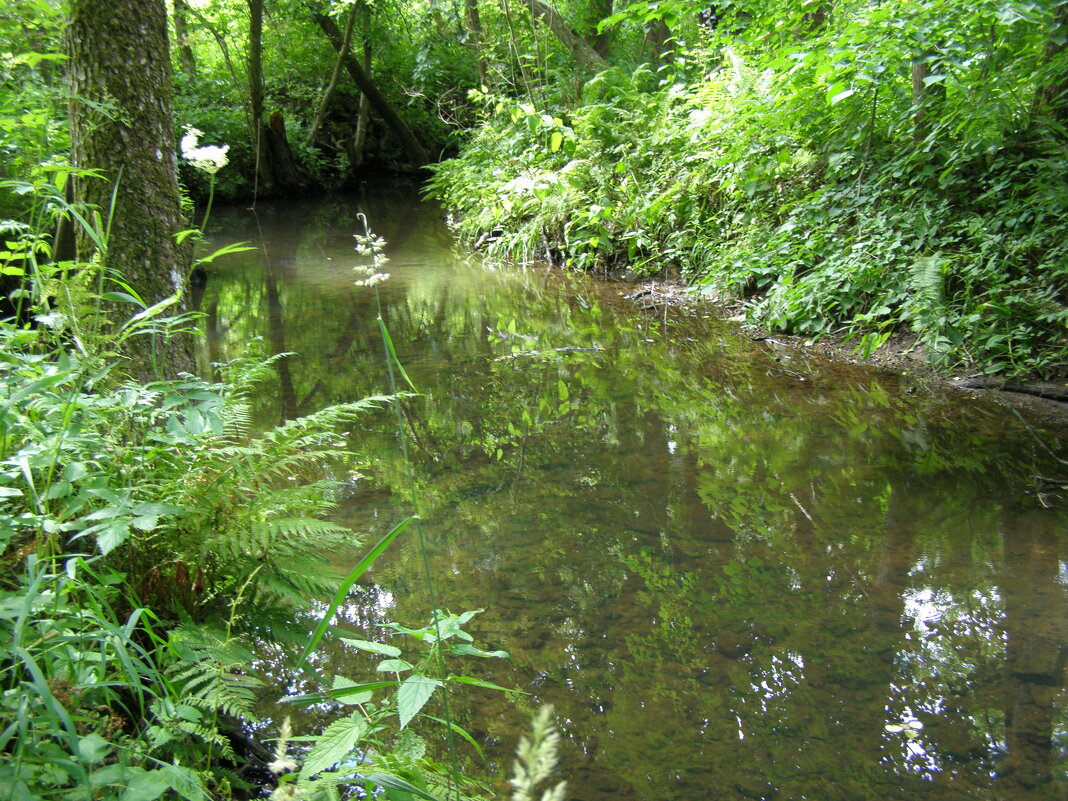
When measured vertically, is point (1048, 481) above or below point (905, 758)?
above

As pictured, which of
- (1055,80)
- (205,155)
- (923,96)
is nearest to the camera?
(205,155)

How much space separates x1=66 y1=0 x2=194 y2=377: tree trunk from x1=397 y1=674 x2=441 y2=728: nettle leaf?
1.95m

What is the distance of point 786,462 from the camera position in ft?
12.5

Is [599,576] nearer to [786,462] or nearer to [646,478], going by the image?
[646,478]

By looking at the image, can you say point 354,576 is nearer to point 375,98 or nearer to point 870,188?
point 870,188

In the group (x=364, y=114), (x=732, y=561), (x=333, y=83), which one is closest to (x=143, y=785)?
(x=732, y=561)

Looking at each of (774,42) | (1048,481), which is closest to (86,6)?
(1048,481)

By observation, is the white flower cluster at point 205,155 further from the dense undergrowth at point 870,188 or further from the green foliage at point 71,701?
the dense undergrowth at point 870,188

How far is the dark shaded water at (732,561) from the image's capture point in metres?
2.09

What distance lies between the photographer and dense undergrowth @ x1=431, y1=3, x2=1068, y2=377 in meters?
4.64

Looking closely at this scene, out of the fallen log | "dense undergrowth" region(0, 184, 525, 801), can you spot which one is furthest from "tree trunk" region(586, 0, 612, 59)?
"dense undergrowth" region(0, 184, 525, 801)

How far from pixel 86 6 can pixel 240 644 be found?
259 centimetres

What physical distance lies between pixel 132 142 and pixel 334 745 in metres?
2.65

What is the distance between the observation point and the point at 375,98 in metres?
17.1
